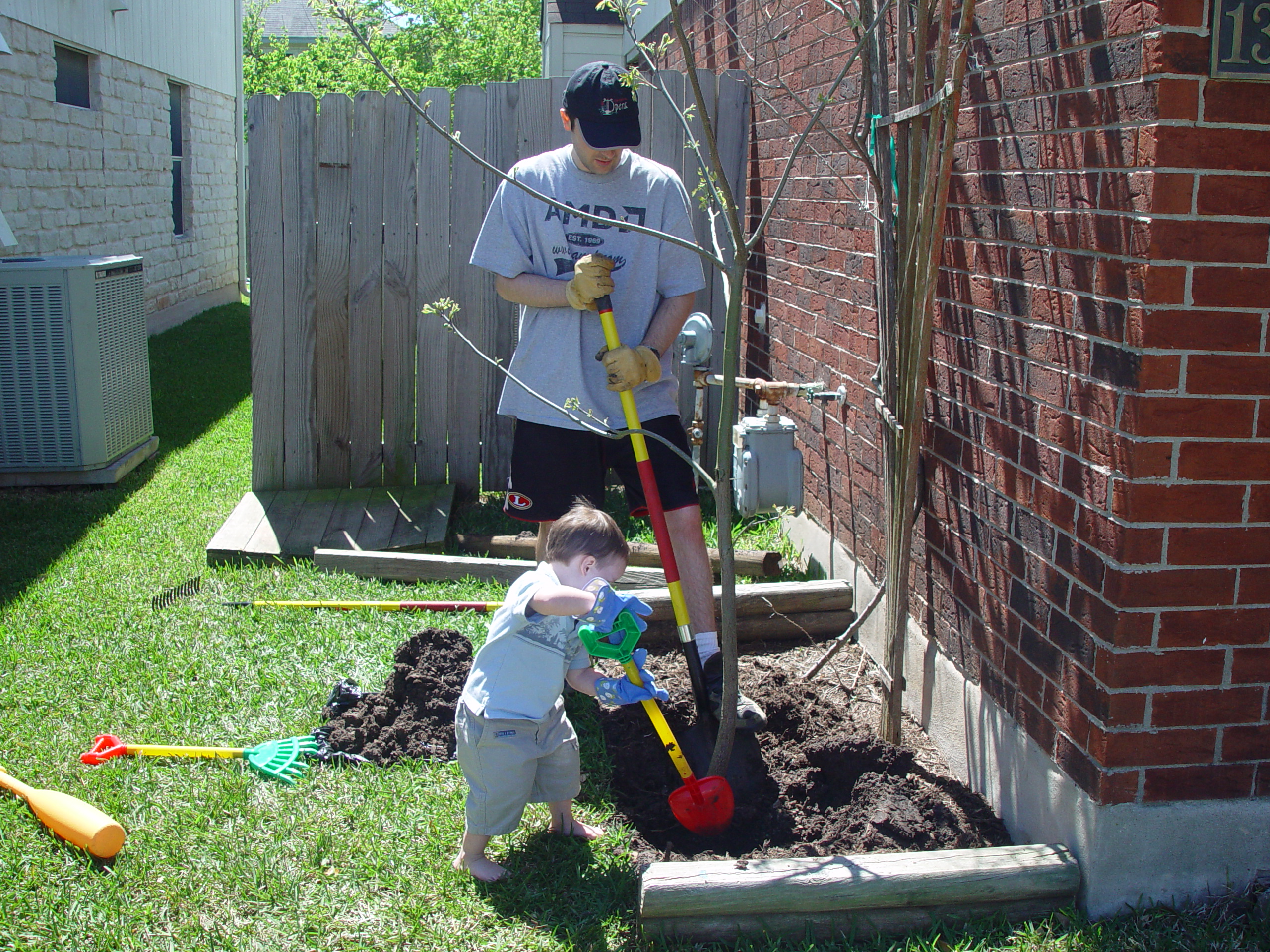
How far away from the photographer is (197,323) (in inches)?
526

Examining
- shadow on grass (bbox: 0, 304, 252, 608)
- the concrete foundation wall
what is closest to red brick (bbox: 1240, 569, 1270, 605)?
the concrete foundation wall

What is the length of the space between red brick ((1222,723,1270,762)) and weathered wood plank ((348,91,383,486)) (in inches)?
174

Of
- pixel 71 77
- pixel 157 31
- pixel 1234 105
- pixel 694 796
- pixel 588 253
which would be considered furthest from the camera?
pixel 157 31

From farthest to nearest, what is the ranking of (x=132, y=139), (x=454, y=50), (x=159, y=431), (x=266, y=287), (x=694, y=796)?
(x=454, y=50) < (x=132, y=139) < (x=159, y=431) < (x=266, y=287) < (x=694, y=796)

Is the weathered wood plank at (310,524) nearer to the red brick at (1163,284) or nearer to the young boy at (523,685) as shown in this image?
the young boy at (523,685)

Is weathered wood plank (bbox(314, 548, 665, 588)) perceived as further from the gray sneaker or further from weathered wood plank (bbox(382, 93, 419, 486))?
the gray sneaker

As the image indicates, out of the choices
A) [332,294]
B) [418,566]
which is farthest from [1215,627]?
[332,294]

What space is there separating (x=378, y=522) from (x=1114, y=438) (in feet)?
12.7

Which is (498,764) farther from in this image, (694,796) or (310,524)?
(310,524)

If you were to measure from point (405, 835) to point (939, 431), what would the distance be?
6.27ft

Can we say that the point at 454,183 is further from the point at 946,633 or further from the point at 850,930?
the point at 850,930

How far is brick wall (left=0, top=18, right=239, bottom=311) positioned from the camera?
8766 mm

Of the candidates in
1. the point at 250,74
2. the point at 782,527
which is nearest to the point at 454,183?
the point at 782,527

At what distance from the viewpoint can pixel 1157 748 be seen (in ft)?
8.10
